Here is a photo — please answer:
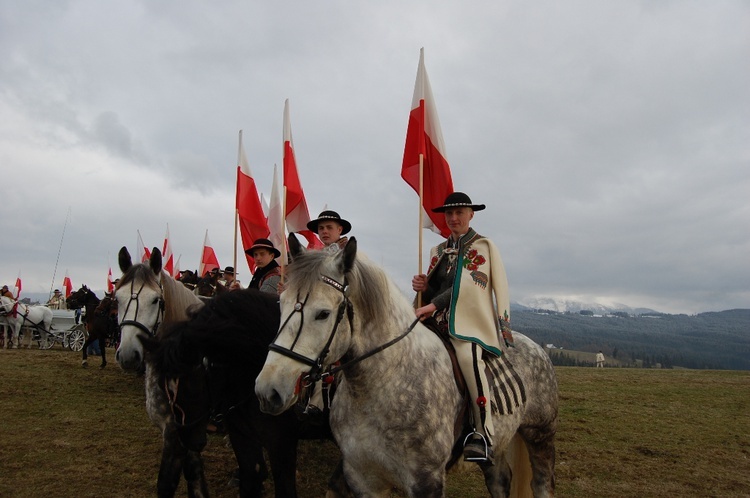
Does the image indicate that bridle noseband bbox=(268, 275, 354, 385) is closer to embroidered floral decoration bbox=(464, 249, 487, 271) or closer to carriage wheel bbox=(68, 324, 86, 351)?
embroidered floral decoration bbox=(464, 249, 487, 271)

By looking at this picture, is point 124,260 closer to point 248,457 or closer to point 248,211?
point 248,457

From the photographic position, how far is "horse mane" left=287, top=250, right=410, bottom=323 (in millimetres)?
2918

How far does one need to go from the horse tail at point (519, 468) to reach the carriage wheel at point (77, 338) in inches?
860

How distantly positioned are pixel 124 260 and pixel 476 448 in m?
4.20

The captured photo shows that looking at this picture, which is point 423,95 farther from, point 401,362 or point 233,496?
point 233,496

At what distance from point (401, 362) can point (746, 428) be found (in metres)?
11.2

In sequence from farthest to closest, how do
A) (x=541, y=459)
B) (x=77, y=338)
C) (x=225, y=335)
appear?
(x=77, y=338) → (x=541, y=459) → (x=225, y=335)

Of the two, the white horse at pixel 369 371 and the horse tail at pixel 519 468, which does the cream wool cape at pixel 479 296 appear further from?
the horse tail at pixel 519 468

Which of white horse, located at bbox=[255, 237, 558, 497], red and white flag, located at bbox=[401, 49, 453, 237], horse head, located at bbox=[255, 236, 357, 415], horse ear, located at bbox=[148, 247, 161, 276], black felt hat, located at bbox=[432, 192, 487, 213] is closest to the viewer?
horse head, located at bbox=[255, 236, 357, 415]

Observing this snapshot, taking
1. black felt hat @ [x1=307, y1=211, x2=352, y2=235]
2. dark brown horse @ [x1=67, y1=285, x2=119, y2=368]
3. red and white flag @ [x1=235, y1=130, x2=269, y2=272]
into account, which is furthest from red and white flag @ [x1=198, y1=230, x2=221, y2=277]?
black felt hat @ [x1=307, y1=211, x2=352, y2=235]

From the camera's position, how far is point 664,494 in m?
6.35

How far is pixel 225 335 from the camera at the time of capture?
13.4 feet

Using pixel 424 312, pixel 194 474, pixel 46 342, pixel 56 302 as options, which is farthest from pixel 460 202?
pixel 56 302

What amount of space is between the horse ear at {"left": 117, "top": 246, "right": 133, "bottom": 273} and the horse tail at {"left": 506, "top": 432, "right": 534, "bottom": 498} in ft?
15.4
